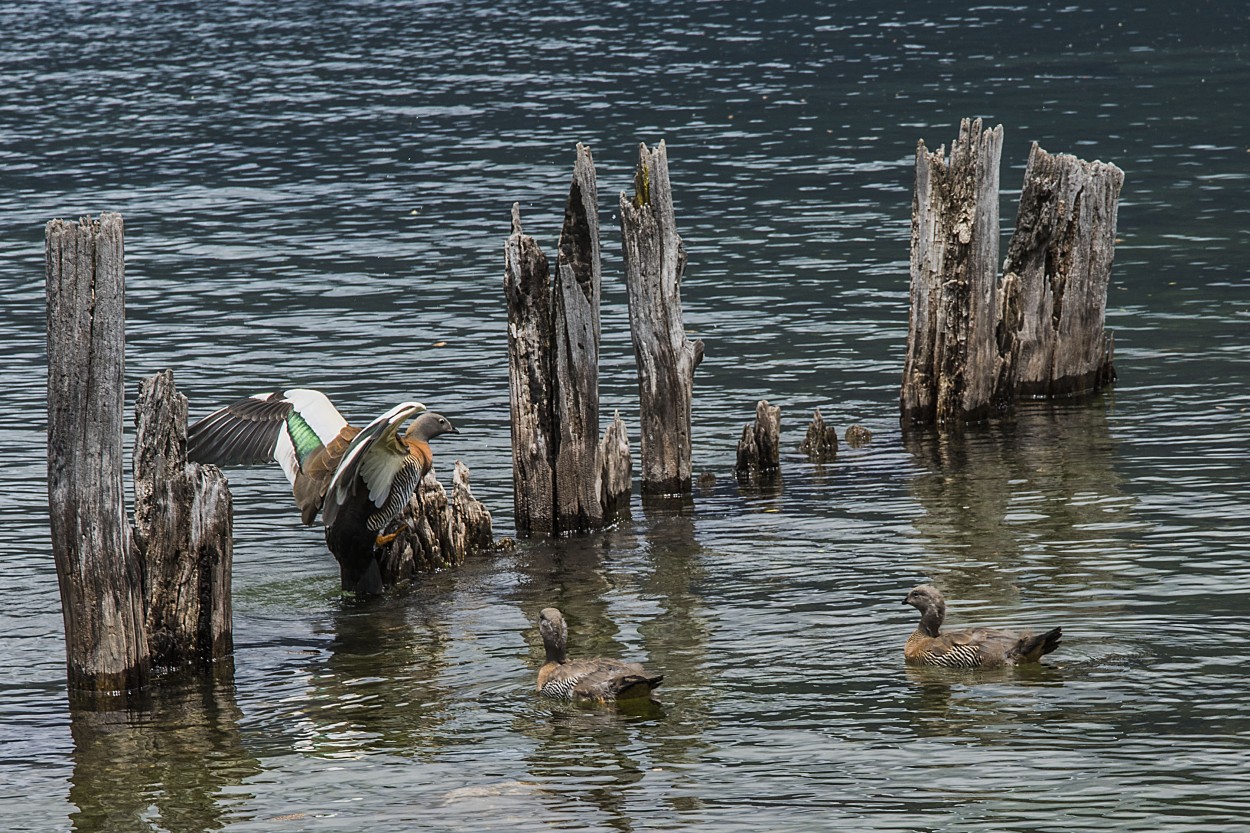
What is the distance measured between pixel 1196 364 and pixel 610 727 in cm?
1443

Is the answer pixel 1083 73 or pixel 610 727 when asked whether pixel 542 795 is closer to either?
pixel 610 727

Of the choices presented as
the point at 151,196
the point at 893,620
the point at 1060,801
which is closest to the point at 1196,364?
the point at 893,620

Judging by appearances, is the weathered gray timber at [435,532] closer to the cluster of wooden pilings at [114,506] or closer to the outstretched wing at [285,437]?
the outstretched wing at [285,437]

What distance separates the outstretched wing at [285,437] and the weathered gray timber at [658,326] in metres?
3.60

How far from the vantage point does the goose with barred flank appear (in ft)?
55.5

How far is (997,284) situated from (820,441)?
3.19 metres

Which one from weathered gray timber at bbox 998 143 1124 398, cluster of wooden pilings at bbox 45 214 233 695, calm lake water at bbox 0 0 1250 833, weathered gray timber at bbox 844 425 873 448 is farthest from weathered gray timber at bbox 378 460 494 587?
weathered gray timber at bbox 998 143 1124 398

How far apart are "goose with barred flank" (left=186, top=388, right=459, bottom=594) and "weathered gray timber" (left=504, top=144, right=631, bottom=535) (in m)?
1.14

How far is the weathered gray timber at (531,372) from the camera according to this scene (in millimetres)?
18141

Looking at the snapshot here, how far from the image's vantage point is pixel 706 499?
66.6 ft

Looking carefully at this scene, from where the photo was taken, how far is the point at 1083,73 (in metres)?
54.2

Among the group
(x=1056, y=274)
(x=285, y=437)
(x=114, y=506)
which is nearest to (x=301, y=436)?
(x=285, y=437)

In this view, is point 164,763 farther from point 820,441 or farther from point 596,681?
point 820,441

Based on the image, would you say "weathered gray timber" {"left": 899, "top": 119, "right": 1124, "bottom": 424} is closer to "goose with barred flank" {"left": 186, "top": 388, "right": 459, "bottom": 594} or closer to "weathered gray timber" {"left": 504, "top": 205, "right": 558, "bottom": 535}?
"weathered gray timber" {"left": 504, "top": 205, "right": 558, "bottom": 535}
